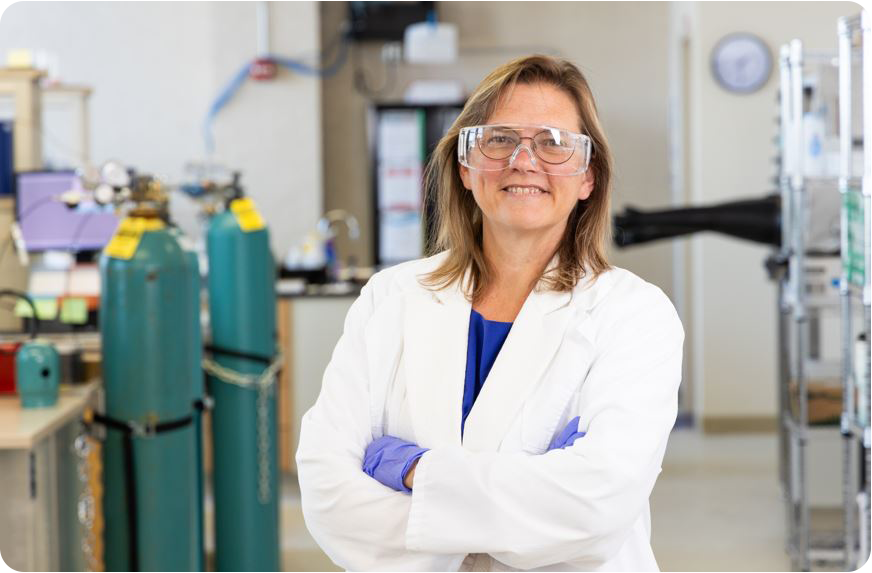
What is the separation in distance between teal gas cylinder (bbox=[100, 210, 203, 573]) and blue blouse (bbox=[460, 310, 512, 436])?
1670 mm

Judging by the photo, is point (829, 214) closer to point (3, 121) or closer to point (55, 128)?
point (3, 121)

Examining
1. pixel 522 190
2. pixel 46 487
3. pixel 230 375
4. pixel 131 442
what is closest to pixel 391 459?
pixel 522 190

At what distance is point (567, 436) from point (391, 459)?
247 millimetres

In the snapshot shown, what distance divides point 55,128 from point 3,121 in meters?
3.27

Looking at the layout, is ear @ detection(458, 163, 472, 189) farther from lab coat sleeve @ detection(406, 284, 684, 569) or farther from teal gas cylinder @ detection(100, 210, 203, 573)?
teal gas cylinder @ detection(100, 210, 203, 573)

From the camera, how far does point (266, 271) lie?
3770mm

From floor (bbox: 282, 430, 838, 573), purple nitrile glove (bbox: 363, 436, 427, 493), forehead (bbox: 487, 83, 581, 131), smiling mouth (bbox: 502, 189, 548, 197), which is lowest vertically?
floor (bbox: 282, 430, 838, 573)

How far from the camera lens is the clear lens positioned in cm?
165

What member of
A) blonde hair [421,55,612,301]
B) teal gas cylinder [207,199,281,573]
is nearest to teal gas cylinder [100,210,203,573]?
teal gas cylinder [207,199,281,573]

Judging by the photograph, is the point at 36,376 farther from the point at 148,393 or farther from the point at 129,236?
the point at 129,236

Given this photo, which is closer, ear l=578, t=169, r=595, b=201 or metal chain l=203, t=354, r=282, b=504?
ear l=578, t=169, r=595, b=201

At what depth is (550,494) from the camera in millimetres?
1479

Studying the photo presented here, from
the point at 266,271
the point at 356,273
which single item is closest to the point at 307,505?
the point at 266,271


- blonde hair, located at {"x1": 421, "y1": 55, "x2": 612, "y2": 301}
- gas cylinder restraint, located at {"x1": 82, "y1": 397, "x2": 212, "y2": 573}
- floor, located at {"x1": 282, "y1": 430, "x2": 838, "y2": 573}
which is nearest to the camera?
blonde hair, located at {"x1": 421, "y1": 55, "x2": 612, "y2": 301}
